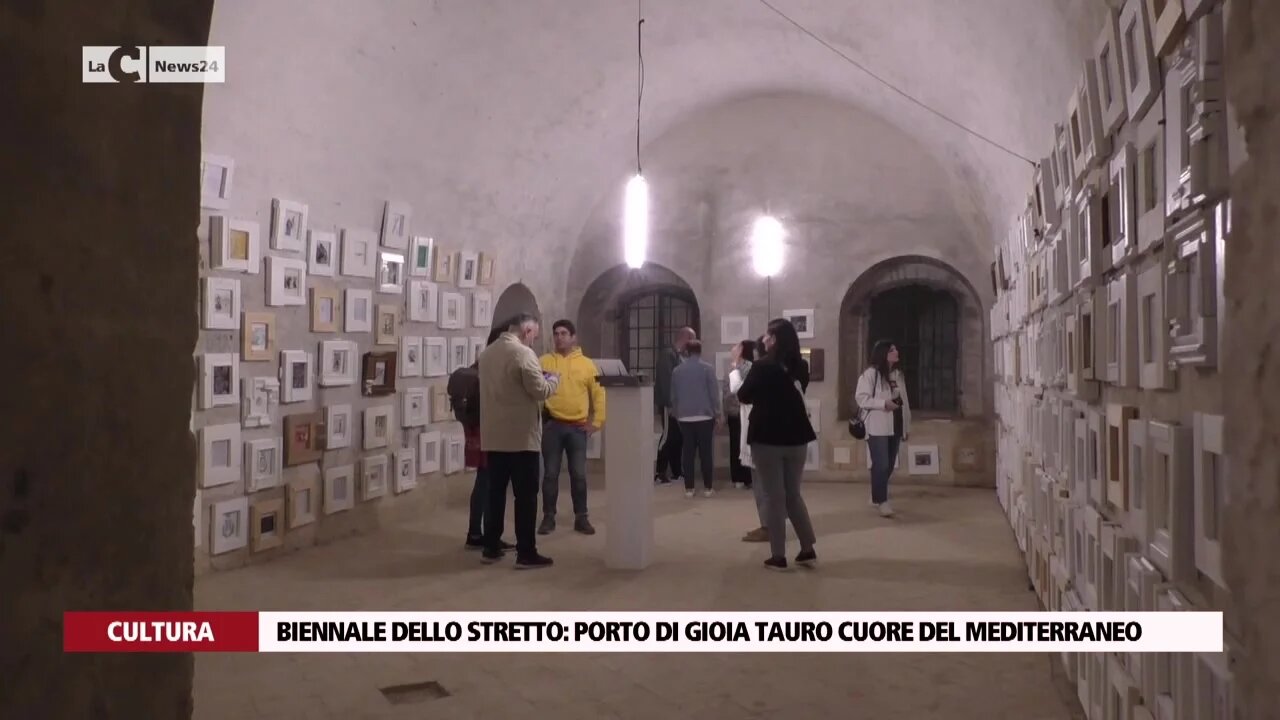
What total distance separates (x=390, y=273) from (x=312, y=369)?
131 centimetres

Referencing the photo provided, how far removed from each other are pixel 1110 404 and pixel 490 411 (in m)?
4.10

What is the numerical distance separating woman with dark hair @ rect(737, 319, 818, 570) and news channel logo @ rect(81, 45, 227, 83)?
4.54 metres

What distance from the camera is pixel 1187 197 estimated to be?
1.97 m

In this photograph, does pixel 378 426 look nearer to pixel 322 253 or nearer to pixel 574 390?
pixel 322 253

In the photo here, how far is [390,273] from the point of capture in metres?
8.42

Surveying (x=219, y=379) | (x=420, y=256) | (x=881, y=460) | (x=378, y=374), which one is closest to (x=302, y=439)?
(x=219, y=379)

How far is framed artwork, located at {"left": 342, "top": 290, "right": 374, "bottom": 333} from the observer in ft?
25.8

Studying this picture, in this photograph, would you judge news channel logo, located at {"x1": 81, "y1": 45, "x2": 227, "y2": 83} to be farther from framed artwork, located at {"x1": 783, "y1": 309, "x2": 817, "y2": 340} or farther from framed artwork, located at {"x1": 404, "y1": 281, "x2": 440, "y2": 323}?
framed artwork, located at {"x1": 783, "y1": 309, "x2": 817, "y2": 340}

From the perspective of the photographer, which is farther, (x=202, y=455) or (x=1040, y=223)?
(x=202, y=455)

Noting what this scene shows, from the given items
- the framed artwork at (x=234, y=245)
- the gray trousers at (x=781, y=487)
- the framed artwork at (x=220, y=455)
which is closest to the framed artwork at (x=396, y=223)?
the framed artwork at (x=234, y=245)

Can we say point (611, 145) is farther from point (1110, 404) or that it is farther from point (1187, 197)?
point (1187, 197)

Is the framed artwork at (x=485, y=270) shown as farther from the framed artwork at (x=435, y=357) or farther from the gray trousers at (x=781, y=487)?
the gray trousers at (x=781, y=487)

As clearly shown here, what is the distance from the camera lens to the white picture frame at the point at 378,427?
8156mm

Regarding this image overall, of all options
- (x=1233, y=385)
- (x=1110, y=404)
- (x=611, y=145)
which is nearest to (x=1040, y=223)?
(x=1110, y=404)
